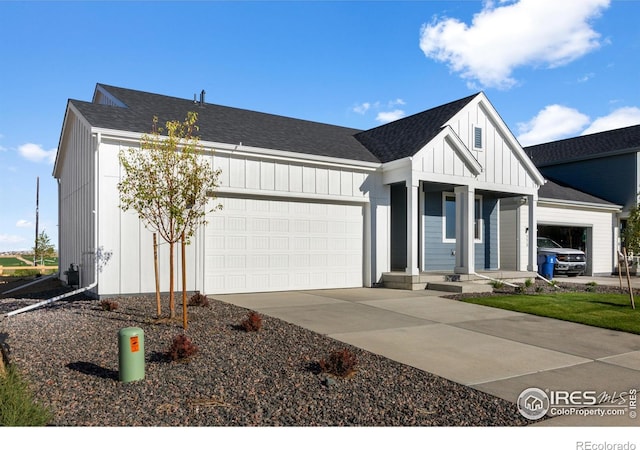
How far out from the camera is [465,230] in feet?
47.5

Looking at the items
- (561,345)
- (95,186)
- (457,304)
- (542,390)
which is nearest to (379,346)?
(542,390)

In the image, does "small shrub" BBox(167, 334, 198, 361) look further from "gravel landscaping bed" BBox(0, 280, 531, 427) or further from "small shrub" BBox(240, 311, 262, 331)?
"small shrub" BBox(240, 311, 262, 331)

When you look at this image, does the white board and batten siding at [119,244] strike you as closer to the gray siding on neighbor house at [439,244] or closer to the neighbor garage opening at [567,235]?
the gray siding on neighbor house at [439,244]

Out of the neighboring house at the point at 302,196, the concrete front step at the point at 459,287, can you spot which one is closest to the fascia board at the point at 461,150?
the neighboring house at the point at 302,196

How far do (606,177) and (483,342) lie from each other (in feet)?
68.3

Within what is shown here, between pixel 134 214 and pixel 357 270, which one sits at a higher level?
pixel 134 214

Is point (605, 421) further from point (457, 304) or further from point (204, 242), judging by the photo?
point (204, 242)

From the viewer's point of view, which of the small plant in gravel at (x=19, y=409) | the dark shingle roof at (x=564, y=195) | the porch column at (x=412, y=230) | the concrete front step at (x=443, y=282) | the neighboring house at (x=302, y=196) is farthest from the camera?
the dark shingle roof at (x=564, y=195)

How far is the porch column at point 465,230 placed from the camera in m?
14.3

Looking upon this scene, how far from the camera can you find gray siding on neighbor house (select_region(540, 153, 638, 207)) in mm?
22141

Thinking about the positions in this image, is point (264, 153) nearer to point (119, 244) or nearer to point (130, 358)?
point (119, 244)

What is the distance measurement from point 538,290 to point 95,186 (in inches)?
465

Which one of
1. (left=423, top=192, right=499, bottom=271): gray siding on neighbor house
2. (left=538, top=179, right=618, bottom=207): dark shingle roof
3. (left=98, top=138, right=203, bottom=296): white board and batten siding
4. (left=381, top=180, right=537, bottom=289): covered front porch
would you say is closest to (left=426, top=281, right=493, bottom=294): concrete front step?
(left=381, top=180, right=537, bottom=289): covered front porch

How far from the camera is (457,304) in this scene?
1055 centimetres
